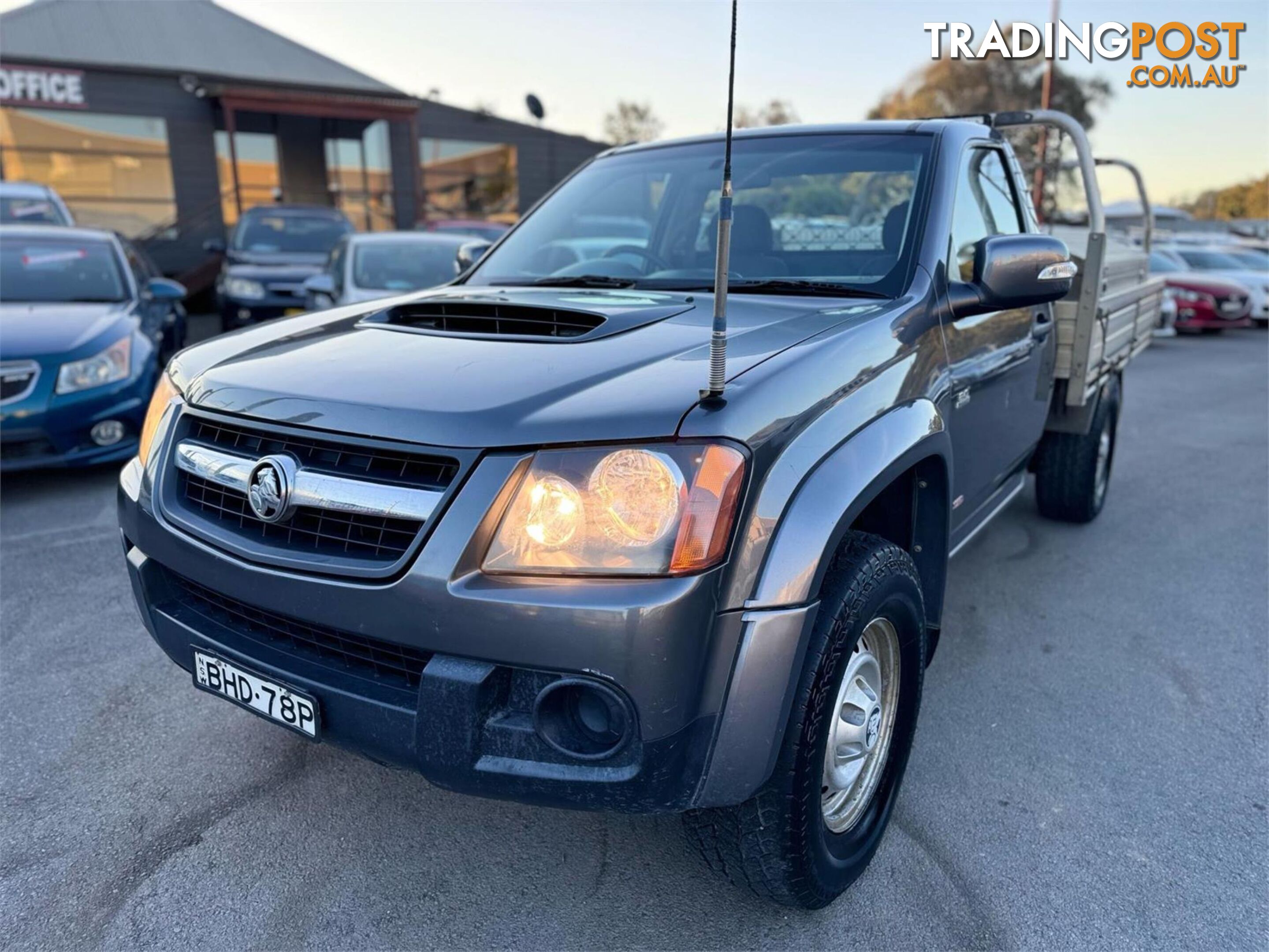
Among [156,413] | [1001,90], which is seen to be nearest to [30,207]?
[156,413]

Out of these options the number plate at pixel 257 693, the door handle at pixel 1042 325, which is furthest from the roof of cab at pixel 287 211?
the number plate at pixel 257 693

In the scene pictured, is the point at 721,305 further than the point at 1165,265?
No

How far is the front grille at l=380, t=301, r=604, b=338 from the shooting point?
2.28m

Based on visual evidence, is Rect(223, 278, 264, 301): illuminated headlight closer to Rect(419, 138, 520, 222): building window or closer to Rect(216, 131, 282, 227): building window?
Rect(216, 131, 282, 227): building window

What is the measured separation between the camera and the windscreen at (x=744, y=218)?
109 inches

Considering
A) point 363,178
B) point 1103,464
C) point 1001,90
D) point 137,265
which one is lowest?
point 1103,464

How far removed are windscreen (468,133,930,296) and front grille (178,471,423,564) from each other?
134 centimetres

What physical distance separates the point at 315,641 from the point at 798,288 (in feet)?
5.20

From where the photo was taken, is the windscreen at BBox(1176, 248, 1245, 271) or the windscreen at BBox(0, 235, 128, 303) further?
the windscreen at BBox(1176, 248, 1245, 271)

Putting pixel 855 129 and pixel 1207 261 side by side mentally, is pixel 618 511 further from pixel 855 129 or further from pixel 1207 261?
pixel 1207 261

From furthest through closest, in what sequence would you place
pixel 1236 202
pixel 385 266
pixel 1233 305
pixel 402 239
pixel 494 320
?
pixel 1236 202 → pixel 1233 305 → pixel 402 239 → pixel 385 266 → pixel 494 320

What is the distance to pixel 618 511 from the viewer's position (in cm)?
166

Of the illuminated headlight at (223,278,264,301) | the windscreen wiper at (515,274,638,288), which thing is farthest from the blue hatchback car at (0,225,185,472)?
the windscreen wiper at (515,274,638,288)

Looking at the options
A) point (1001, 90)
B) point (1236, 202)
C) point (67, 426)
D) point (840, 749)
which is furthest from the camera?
point (1236, 202)
